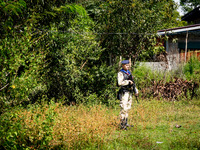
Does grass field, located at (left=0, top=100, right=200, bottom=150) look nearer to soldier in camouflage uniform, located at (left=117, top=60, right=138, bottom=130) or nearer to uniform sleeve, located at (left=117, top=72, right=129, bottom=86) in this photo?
soldier in camouflage uniform, located at (left=117, top=60, right=138, bottom=130)

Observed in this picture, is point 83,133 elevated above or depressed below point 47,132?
below

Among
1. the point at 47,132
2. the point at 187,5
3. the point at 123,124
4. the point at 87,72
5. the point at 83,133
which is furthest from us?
the point at 187,5

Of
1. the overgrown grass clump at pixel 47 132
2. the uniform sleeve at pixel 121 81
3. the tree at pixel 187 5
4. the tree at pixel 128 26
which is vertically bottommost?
the overgrown grass clump at pixel 47 132

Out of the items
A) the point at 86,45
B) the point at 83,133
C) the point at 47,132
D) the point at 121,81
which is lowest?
the point at 83,133

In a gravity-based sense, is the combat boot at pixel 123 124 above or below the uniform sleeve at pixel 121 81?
below

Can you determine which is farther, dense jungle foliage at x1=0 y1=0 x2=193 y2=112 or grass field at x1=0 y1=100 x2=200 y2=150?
dense jungle foliage at x1=0 y1=0 x2=193 y2=112

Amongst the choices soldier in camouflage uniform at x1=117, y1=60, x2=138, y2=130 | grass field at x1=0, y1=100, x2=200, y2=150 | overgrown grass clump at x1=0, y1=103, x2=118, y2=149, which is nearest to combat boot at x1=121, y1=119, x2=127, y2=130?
soldier in camouflage uniform at x1=117, y1=60, x2=138, y2=130

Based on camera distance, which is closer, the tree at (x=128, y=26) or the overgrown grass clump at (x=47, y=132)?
the overgrown grass clump at (x=47, y=132)

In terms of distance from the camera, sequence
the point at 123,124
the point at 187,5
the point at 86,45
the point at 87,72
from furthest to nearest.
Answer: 1. the point at 187,5
2. the point at 87,72
3. the point at 86,45
4. the point at 123,124

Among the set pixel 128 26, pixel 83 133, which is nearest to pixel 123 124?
pixel 83 133

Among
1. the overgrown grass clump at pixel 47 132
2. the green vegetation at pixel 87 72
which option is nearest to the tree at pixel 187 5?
the green vegetation at pixel 87 72

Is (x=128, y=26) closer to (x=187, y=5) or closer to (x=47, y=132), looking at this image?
(x=47, y=132)

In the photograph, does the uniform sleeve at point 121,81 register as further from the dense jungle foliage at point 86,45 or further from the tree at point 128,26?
the tree at point 128,26

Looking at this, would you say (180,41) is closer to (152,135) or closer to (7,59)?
(152,135)
